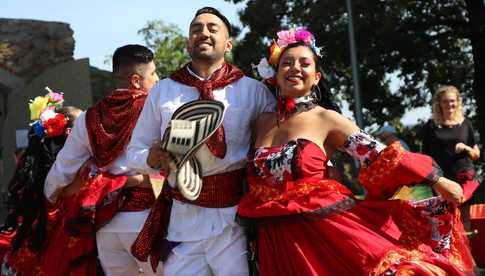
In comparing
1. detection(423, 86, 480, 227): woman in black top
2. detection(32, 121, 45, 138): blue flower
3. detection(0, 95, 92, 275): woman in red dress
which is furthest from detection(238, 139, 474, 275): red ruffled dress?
detection(423, 86, 480, 227): woman in black top

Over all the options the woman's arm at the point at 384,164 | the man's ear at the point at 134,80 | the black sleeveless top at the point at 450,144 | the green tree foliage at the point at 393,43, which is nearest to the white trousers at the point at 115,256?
the man's ear at the point at 134,80

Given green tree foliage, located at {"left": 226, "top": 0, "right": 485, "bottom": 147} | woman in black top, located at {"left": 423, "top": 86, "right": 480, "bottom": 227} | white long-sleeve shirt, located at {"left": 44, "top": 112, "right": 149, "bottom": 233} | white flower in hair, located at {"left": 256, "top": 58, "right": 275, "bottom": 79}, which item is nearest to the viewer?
white flower in hair, located at {"left": 256, "top": 58, "right": 275, "bottom": 79}

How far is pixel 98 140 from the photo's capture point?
4719mm

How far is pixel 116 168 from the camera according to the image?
189 inches

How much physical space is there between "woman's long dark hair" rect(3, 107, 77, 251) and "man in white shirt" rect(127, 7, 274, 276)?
1567 millimetres

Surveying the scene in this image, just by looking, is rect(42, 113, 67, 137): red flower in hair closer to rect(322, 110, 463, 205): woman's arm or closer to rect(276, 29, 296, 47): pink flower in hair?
rect(276, 29, 296, 47): pink flower in hair

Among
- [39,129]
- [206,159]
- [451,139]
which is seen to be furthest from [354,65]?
[206,159]

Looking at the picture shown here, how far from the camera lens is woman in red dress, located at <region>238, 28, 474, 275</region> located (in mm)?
3516

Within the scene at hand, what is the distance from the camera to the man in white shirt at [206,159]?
146 inches

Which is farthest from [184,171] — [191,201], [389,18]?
[389,18]

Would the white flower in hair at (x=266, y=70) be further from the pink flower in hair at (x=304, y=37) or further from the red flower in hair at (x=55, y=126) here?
the red flower in hair at (x=55, y=126)

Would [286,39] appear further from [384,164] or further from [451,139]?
[451,139]

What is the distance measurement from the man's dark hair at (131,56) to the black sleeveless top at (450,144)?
9.99ft

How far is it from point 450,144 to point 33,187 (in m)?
3.45
